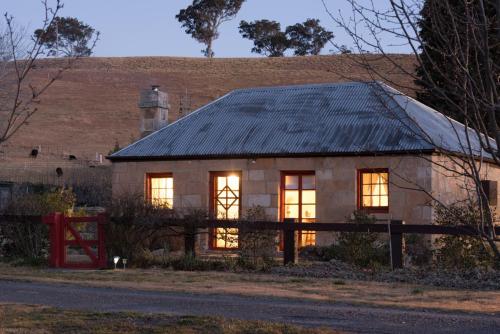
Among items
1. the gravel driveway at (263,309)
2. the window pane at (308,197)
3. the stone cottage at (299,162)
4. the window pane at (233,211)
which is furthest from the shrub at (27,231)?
the window pane at (308,197)

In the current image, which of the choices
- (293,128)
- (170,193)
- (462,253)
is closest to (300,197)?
(293,128)

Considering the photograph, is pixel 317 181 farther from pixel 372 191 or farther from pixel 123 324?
pixel 123 324

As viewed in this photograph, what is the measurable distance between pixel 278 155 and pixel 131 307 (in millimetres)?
9528

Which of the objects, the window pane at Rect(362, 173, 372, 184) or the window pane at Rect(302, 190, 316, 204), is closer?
the window pane at Rect(362, 173, 372, 184)

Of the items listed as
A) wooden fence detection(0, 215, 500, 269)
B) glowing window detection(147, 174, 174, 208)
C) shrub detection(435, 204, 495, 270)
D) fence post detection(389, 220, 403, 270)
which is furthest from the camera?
glowing window detection(147, 174, 174, 208)

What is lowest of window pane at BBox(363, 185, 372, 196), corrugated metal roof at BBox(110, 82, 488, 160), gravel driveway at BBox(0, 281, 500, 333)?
gravel driveway at BBox(0, 281, 500, 333)

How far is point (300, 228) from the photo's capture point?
16.3 m

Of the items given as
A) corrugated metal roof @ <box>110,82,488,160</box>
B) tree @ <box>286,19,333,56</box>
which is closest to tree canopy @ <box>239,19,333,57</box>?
tree @ <box>286,19,333,56</box>

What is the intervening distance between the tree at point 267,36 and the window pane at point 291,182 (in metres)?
72.2

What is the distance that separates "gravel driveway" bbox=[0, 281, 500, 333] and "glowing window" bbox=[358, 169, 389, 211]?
25.5 feet

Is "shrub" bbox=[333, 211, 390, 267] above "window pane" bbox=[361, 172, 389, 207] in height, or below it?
below

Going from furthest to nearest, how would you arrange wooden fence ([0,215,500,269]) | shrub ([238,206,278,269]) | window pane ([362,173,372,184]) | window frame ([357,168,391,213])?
window pane ([362,173,372,184])
window frame ([357,168,391,213])
shrub ([238,206,278,269])
wooden fence ([0,215,500,269])

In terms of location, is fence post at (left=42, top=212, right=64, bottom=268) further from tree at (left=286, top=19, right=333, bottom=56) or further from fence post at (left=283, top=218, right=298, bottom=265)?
tree at (left=286, top=19, right=333, bottom=56)

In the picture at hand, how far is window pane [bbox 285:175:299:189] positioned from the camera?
2072cm
